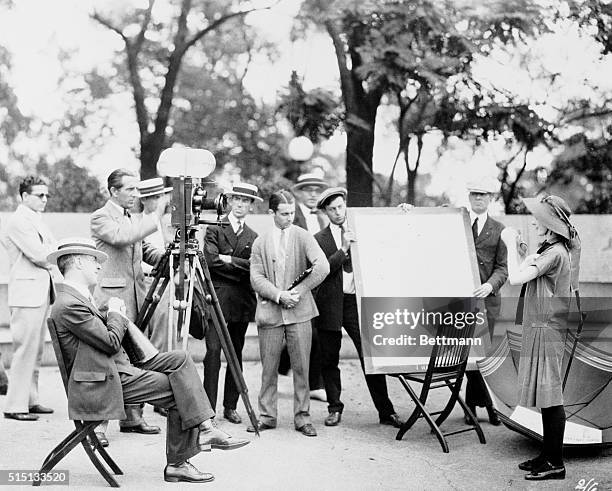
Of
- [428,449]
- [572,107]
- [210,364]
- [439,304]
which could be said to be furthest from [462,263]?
[572,107]

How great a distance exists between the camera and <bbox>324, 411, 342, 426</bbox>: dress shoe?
607cm

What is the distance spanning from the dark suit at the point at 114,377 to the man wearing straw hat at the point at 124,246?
45.9 inches

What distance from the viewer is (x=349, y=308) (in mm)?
6270

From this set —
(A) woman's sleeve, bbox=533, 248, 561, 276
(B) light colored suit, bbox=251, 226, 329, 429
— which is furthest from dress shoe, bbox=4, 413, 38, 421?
(A) woman's sleeve, bbox=533, 248, 561, 276

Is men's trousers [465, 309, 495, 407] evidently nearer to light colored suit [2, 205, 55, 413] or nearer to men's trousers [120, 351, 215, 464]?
men's trousers [120, 351, 215, 464]

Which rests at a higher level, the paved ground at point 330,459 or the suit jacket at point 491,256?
the suit jacket at point 491,256

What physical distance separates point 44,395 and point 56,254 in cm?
291

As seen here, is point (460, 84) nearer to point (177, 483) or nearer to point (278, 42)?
point (278, 42)

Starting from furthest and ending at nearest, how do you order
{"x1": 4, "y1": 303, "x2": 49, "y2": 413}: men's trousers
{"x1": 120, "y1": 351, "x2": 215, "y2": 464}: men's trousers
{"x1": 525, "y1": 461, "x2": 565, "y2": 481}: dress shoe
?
{"x1": 4, "y1": 303, "x2": 49, "y2": 413}: men's trousers < {"x1": 525, "y1": 461, "x2": 565, "y2": 481}: dress shoe < {"x1": 120, "y1": 351, "x2": 215, "y2": 464}: men's trousers

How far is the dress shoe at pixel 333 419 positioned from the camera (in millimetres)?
6066

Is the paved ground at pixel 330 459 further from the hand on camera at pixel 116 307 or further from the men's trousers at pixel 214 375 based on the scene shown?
the hand on camera at pixel 116 307

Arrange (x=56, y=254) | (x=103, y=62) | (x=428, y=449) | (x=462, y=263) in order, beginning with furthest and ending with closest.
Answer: (x=103, y=62) < (x=462, y=263) < (x=428, y=449) < (x=56, y=254)

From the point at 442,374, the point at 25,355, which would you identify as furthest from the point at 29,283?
the point at 442,374

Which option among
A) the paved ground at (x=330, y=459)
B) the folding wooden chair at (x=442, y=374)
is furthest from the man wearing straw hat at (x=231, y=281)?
the folding wooden chair at (x=442, y=374)
